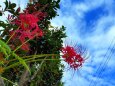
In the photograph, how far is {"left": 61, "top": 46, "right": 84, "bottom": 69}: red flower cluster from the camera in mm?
7648

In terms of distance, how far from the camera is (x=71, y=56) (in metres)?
7.67

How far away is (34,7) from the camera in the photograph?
33.1 ft

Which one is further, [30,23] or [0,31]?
[0,31]

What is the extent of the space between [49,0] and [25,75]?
286cm

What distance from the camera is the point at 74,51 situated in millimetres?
7656

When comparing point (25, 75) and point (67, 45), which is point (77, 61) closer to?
point (67, 45)

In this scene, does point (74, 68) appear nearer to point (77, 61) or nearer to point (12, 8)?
point (77, 61)

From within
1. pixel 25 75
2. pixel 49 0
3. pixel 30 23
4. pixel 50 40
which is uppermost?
pixel 49 0

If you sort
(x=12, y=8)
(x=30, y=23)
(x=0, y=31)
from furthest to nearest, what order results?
(x=12, y=8), (x=0, y=31), (x=30, y=23)

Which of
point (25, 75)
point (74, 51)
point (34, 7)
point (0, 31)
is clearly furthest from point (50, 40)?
point (74, 51)

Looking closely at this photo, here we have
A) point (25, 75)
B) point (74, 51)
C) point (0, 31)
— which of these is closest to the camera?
point (74, 51)

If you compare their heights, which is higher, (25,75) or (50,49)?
(50,49)

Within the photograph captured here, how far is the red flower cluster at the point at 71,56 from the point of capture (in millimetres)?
7648

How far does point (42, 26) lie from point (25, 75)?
201cm
